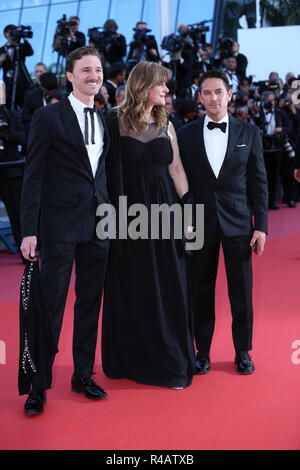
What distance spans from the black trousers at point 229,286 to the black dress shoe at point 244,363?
0.03m

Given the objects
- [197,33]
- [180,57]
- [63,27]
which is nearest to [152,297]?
[63,27]

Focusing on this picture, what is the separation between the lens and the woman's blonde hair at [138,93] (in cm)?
319

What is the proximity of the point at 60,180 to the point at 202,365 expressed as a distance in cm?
121

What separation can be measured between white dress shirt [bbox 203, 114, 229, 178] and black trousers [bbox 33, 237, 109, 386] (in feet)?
2.21

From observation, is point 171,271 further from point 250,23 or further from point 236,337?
point 250,23

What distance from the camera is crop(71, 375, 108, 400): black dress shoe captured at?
319 centimetres

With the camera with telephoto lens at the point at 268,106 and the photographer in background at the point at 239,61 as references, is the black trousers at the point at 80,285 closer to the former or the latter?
the camera with telephoto lens at the point at 268,106

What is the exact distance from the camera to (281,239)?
730 cm

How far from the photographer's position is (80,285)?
10.5 feet

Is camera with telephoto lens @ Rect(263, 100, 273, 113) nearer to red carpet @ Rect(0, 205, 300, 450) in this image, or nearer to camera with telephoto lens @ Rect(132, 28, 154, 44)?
camera with telephoto lens @ Rect(132, 28, 154, 44)

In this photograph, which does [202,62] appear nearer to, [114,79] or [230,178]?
[114,79]

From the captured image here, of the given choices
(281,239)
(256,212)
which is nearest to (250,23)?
(281,239)

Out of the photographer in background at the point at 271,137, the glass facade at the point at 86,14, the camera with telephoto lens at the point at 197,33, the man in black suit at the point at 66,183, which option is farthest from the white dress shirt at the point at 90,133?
the glass facade at the point at 86,14

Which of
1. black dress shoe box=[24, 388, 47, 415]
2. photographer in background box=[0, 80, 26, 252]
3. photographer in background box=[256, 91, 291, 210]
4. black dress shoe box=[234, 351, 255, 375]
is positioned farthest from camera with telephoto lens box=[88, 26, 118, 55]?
black dress shoe box=[24, 388, 47, 415]
